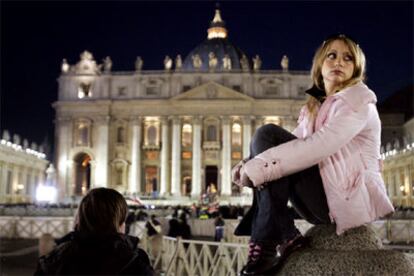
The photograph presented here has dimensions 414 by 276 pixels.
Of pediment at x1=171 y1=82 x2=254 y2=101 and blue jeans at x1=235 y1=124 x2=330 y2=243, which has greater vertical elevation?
pediment at x1=171 y1=82 x2=254 y2=101

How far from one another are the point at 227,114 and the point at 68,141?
1965 cm

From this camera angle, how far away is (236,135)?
6469 centimetres

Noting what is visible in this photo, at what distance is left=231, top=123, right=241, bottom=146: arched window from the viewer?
212ft

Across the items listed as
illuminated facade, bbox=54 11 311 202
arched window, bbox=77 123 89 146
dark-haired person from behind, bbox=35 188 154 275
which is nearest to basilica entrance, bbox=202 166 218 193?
illuminated facade, bbox=54 11 311 202

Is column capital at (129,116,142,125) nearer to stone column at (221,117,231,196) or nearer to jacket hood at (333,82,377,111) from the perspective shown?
stone column at (221,117,231,196)

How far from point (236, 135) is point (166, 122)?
8688mm

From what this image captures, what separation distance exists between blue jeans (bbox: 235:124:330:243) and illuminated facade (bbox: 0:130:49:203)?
3884 cm

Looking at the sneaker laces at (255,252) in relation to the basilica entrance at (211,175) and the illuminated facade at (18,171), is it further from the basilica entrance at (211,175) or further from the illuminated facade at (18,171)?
the basilica entrance at (211,175)

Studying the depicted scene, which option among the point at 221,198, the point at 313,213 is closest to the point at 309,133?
the point at 313,213

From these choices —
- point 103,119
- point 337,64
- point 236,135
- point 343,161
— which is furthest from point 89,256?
point 103,119

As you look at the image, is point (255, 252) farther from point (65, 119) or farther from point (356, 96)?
point (65, 119)

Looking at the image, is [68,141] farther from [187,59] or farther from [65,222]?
[65,222]

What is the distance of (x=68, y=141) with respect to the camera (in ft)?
211

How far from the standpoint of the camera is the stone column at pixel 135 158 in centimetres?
6256
